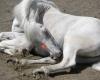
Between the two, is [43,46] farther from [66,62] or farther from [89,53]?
[89,53]

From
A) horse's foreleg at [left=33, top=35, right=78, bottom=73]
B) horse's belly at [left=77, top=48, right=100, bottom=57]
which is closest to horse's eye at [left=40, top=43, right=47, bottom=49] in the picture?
horse's foreleg at [left=33, top=35, right=78, bottom=73]

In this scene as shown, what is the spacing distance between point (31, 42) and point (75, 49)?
856 mm

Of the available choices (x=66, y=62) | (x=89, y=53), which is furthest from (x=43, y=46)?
(x=89, y=53)

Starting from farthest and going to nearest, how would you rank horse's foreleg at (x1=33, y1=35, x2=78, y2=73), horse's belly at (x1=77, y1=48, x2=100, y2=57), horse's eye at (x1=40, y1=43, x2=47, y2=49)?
horse's eye at (x1=40, y1=43, x2=47, y2=49)
horse's belly at (x1=77, y1=48, x2=100, y2=57)
horse's foreleg at (x1=33, y1=35, x2=78, y2=73)

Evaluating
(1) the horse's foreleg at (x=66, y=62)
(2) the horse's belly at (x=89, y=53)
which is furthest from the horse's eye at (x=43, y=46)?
(2) the horse's belly at (x=89, y=53)

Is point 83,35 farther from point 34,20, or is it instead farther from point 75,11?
point 75,11

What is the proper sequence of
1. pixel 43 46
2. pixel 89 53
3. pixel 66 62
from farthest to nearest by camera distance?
pixel 43 46, pixel 89 53, pixel 66 62

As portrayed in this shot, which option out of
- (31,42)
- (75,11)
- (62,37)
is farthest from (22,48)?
(75,11)

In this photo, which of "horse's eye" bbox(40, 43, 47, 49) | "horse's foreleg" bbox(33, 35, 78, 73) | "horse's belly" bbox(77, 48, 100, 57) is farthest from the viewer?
"horse's eye" bbox(40, 43, 47, 49)

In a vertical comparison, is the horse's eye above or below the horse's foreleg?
below

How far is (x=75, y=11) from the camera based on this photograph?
302 inches

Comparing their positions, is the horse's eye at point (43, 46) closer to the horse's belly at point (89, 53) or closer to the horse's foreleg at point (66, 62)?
the horse's foreleg at point (66, 62)

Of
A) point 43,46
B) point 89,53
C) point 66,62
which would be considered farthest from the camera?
point 43,46

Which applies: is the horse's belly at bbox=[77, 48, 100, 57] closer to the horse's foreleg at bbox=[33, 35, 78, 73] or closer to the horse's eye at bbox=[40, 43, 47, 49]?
Result: the horse's foreleg at bbox=[33, 35, 78, 73]
